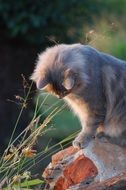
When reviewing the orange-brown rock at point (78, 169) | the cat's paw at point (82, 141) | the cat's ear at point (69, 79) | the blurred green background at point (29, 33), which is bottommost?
the orange-brown rock at point (78, 169)

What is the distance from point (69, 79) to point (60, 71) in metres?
0.09

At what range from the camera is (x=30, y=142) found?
4.98m

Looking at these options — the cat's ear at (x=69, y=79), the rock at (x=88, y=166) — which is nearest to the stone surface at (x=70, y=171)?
the rock at (x=88, y=166)

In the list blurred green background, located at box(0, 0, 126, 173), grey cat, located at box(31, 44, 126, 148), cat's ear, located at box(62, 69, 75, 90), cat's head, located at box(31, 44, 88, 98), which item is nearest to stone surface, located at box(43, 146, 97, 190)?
grey cat, located at box(31, 44, 126, 148)

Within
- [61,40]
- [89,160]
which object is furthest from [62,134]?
[89,160]

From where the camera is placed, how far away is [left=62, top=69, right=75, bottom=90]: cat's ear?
4625mm

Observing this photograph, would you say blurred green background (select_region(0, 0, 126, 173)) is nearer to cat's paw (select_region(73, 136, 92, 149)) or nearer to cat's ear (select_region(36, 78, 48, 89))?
cat's paw (select_region(73, 136, 92, 149))

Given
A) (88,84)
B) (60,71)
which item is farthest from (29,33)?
(60,71)

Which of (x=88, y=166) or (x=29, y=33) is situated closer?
(x=88, y=166)

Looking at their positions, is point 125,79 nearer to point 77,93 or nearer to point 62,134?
point 77,93

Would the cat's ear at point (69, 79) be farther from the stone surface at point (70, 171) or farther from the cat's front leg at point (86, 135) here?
the stone surface at point (70, 171)

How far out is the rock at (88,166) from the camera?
515 centimetres

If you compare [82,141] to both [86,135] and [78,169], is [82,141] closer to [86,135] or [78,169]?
[86,135]

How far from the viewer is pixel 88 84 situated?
4.92 m
